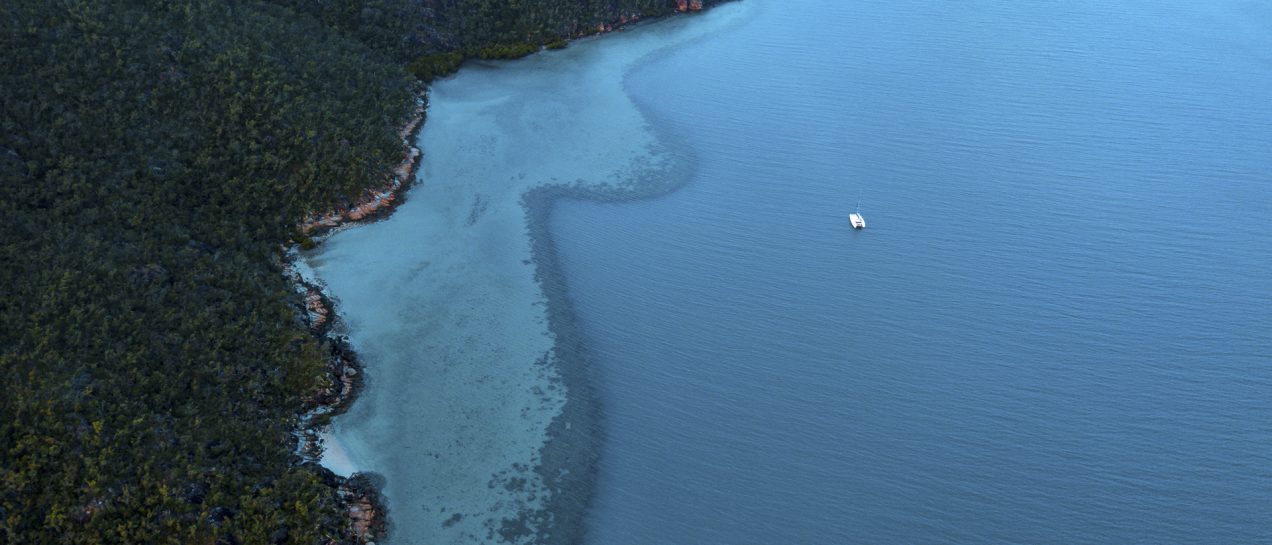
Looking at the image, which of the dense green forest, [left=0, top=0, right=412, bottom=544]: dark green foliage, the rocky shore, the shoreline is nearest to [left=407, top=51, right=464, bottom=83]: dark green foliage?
the dense green forest

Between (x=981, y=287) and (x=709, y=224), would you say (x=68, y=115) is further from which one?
(x=981, y=287)

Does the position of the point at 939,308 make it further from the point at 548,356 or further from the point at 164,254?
the point at 164,254

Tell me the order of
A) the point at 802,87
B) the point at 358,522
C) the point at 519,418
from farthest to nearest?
the point at 802,87 → the point at 519,418 → the point at 358,522

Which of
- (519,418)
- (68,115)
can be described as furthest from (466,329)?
(68,115)

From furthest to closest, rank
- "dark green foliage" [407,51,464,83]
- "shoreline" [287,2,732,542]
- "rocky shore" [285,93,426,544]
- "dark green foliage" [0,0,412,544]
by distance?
"dark green foliage" [407,51,464,83], "shoreline" [287,2,732,542], "rocky shore" [285,93,426,544], "dark green foliage" [0,0,412,544]

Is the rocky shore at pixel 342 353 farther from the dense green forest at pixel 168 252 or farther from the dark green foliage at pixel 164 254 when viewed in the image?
the dark green foliage at pixel 164 254

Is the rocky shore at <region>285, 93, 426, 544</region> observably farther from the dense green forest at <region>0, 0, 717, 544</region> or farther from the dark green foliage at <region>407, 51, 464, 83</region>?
the dark green foliage at <region>407, 51, 464, 83</region>
